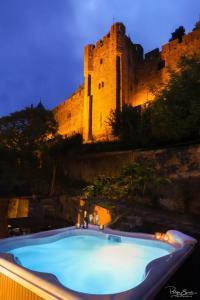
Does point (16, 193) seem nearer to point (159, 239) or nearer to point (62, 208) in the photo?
point (62, 208)

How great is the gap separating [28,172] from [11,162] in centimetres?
130

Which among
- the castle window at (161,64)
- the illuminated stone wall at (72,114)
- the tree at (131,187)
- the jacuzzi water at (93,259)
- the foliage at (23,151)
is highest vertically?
the castle window at (161,64)

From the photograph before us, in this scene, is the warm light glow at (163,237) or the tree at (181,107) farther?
the tree at (181,107)

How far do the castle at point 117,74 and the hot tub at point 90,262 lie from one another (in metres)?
14.0

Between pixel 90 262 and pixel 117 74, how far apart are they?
55.6 feet

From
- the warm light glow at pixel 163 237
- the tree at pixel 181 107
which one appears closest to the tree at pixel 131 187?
the tree at pixel 181 107

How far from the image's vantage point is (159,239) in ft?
19.1

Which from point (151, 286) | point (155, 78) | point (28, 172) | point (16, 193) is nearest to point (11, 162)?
point (28, 172)

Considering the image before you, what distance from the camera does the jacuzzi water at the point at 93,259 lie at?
15.1ft

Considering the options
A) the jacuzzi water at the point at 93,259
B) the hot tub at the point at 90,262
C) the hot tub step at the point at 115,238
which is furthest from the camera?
the hot tub step at the point at 115,238

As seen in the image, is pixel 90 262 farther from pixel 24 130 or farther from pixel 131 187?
pixel 24 130

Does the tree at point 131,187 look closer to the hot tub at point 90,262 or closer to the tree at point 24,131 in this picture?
the hot tub at point 90,262

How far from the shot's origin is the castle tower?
20.6 meters

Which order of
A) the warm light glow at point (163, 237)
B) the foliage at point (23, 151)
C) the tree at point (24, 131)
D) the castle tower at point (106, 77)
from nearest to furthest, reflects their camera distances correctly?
the warm light glow at point (163, 237) < the foliage at point (23, 151) < the tree at point (24, 131) < the castle tower at point (106, 77)
